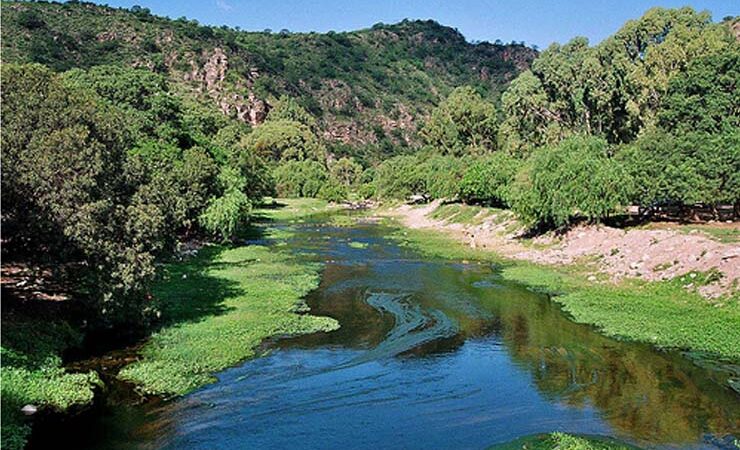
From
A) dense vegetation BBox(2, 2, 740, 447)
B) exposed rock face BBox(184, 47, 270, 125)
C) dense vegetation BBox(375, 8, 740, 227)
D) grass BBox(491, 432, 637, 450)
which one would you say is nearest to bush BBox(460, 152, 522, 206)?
dense vegetation BBox(375, 8, 740, 227)

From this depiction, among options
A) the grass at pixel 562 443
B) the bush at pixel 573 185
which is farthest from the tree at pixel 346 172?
the grass at pixel 562 443

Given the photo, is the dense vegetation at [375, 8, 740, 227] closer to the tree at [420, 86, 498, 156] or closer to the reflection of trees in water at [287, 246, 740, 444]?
the tree at [420, 86, 498, 156]

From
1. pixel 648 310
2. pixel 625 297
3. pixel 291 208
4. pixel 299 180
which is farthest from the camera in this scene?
pixel 299 180

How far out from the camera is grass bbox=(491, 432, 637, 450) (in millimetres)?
17406

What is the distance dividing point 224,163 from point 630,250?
48412 millimetres

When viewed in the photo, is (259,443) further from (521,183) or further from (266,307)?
(521,183)

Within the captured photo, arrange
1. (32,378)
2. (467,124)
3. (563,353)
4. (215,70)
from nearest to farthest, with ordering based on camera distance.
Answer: (32,378)
(563,353)
(467,124)
(215,70)

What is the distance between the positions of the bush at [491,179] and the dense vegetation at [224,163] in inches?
13.0

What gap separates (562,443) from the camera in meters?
17.6

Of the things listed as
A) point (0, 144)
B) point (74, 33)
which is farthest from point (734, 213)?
point (74, 33)

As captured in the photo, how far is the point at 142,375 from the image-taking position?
22.5 m

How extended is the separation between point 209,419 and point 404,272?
1128 inches

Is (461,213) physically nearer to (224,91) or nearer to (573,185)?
(573,185)

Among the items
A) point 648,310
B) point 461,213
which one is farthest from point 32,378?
point 461,213
